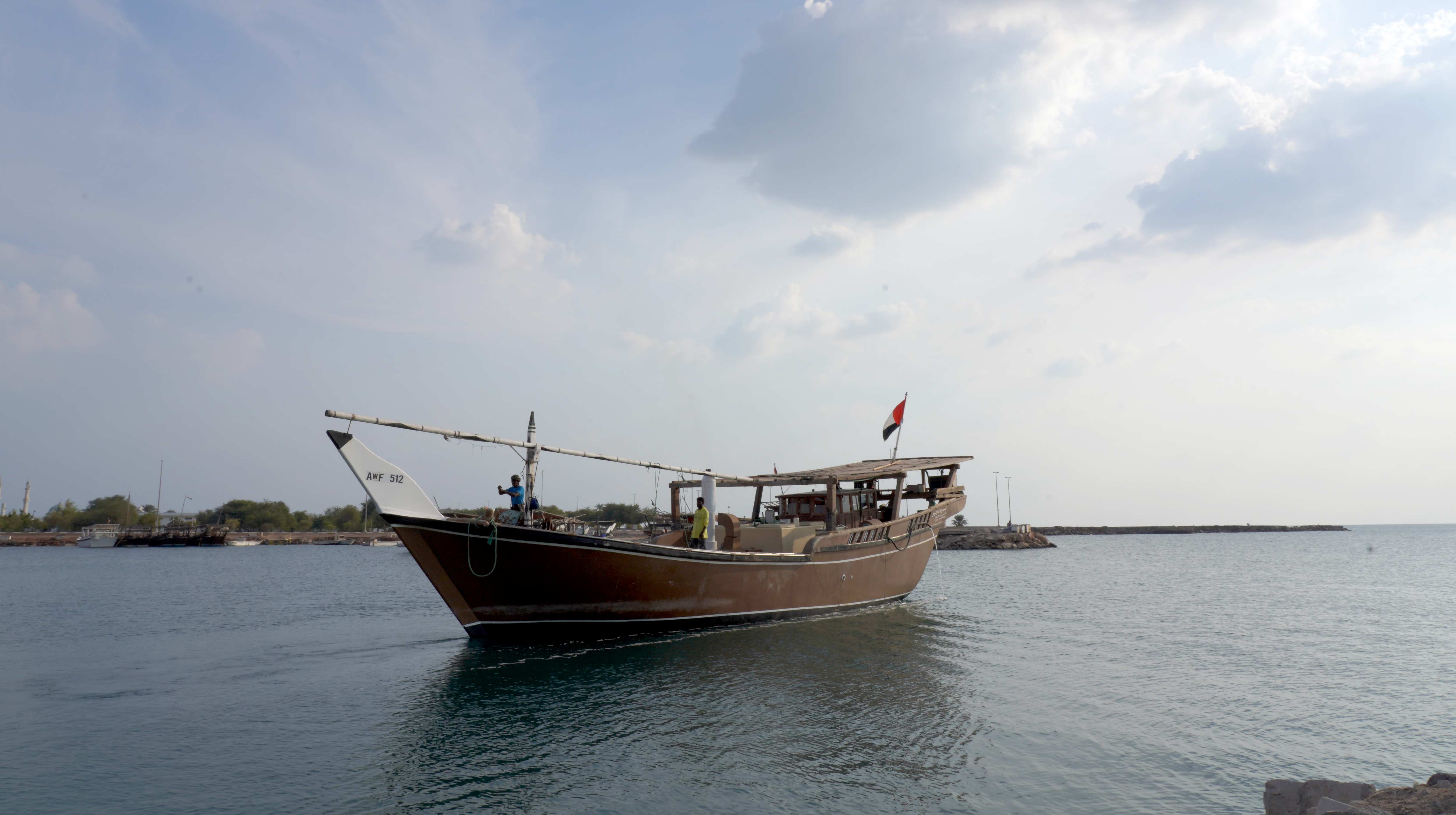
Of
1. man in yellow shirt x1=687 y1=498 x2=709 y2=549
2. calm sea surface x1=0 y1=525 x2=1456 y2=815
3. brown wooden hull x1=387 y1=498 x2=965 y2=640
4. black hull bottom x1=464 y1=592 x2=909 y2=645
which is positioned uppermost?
man in yellow shirt x1=687 y1=498 x2=709 y2=549

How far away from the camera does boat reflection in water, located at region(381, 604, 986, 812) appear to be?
26.3ft

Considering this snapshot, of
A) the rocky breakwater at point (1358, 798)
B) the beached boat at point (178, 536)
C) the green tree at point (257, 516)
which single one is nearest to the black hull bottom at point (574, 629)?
the rocky breakwater at point (1358, 798)

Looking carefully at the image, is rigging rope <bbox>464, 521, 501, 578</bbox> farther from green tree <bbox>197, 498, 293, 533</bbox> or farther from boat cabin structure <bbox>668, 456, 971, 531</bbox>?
green tree <bbox>197, 498, 293, 533</bbox>

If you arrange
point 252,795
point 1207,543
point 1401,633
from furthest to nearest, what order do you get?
point 1207,543, point 1401,633, point 252,795

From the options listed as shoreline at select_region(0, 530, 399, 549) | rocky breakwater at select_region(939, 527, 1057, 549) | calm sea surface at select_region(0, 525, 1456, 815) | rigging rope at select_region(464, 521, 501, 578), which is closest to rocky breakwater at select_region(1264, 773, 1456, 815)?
calm sea surface at select_region(0, 525, 1456, 815)

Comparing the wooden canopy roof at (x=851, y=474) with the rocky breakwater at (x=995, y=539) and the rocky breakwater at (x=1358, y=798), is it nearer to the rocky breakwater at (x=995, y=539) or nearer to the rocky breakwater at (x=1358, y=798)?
the rocky breakwater at (x=1358, y=798)

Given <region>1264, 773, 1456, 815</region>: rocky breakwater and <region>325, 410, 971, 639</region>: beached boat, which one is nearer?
<region>1264, 773, 1456, 815</region>: rocky breakwater

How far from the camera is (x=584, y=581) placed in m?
15.9

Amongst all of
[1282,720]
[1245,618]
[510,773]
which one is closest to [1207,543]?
[1245,618]

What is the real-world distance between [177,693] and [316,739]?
4832 millimetres

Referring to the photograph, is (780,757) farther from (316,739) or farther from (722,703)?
(316,739)

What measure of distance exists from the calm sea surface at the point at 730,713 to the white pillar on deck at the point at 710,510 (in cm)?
226

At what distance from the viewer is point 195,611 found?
82.6 ft

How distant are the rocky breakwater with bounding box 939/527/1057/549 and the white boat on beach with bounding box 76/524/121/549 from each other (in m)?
106
